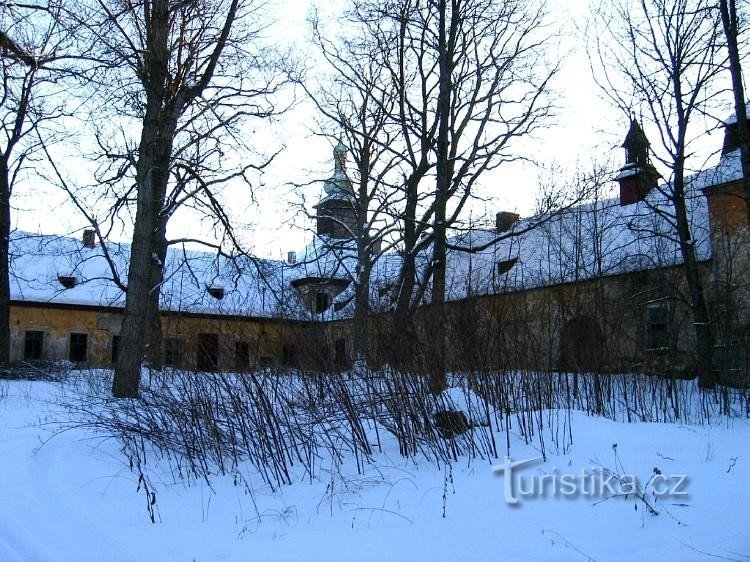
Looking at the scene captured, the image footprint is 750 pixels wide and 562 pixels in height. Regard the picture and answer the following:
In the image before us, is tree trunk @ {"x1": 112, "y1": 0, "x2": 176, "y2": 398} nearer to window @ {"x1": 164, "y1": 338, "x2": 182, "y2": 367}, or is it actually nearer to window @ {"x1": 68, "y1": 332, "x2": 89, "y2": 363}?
window @ {"x1": 164, "y1": 338, "x2": 182, "y2": 367}

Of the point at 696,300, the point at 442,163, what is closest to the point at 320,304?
the point at 442,163

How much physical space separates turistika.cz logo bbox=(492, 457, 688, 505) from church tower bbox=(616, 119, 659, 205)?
49.4 feet

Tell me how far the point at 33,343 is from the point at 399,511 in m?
34.5

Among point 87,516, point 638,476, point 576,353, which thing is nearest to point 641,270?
point 576,353

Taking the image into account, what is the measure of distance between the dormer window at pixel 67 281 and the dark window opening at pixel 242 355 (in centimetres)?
3080

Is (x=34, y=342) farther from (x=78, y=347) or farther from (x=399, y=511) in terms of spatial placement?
(x=399, y=511)

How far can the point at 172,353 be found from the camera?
923 cm

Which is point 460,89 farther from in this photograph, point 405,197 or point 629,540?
point 629,540

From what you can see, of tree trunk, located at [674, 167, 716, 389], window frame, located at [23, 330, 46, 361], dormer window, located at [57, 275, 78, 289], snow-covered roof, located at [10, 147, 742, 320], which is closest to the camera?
tree trunk, located at [674, 167, 716, 389]

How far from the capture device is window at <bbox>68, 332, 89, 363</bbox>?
3594cm

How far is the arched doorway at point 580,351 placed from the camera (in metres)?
9.30

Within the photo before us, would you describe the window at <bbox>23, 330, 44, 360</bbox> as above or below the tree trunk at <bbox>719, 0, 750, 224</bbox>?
below

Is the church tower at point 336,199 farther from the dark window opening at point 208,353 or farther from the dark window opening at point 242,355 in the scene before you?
the dark window opening at point 242,355

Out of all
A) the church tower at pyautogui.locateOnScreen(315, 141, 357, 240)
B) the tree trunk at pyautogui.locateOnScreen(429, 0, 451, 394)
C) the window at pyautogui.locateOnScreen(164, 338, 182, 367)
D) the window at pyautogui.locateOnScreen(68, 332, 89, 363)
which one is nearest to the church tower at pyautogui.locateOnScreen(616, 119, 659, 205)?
the tree trunk at pyautogui.locateOnScreen(429, 0, 451, 394)
